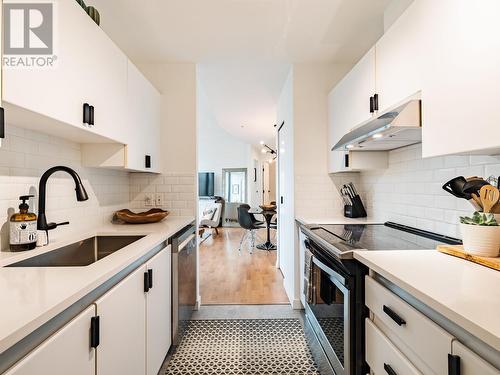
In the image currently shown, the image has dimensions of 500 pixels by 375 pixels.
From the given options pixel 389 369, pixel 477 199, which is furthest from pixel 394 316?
pixel 477 199

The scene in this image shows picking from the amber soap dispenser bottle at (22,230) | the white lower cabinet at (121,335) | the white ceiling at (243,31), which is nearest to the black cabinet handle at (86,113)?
the amber soap dispenser bottle at (22,230)

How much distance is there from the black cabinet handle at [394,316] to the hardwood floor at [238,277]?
6.09 ft

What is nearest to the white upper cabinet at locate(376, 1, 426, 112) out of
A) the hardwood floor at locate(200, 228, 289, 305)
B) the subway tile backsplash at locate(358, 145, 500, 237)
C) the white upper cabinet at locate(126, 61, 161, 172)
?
the subway tile backsplash at locate(358, 145, 500, 237)

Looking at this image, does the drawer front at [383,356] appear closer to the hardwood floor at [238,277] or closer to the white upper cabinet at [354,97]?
the white upper cabinet at [354,97]

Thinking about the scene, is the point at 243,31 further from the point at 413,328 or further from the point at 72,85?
the point at 413,328

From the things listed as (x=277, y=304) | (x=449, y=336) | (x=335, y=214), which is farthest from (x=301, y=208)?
(x=449, y=336)

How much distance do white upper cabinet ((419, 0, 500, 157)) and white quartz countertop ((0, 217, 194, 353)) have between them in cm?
140

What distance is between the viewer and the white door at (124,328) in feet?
3.13

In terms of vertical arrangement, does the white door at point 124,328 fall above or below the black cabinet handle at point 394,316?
below

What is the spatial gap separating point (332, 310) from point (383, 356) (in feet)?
A: 1.49

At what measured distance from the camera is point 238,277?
11.3 ft

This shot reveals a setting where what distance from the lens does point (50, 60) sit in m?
1.16

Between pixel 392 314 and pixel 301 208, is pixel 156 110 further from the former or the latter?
pixel 392 314

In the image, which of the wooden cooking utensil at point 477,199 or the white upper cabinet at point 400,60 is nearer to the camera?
the wooden cooking utensil at point 477,199
